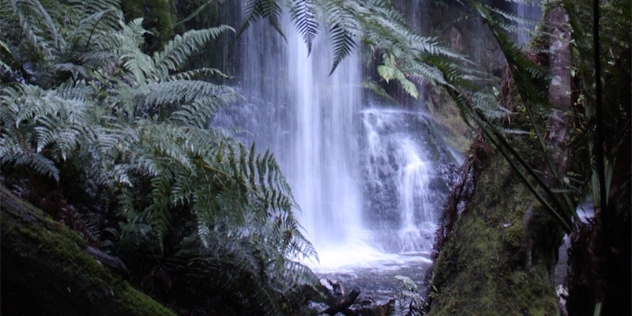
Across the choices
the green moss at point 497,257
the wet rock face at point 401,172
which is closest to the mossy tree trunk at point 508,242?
the green moss at point 497,257

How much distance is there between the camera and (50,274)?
49.1 inches

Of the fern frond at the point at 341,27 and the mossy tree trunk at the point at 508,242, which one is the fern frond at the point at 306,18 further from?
the mossy tree trunk at the point at 508,242

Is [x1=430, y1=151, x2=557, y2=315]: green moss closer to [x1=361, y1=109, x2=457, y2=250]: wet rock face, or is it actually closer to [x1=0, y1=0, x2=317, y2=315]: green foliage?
[x1=0, y1=0, x2=317, y2=315]: green foliage

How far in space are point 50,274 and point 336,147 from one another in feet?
27.1

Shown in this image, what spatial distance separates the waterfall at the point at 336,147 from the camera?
8305 millimetres

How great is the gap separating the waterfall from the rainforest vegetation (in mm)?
5353

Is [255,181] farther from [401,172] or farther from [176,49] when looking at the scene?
[401,172]

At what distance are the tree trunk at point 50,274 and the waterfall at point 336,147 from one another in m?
6.15

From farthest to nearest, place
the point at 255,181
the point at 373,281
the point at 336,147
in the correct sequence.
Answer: the point at 336,147 < the point at 373,281 < the point at 255,181

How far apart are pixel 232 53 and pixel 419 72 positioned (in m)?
8.49

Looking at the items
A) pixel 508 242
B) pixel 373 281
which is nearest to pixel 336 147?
pixel 373 281

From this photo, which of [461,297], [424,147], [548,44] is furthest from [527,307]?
[424,147]

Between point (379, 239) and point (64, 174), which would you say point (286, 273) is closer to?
point (64, 174)

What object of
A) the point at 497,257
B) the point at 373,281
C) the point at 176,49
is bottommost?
the point at 373,281
